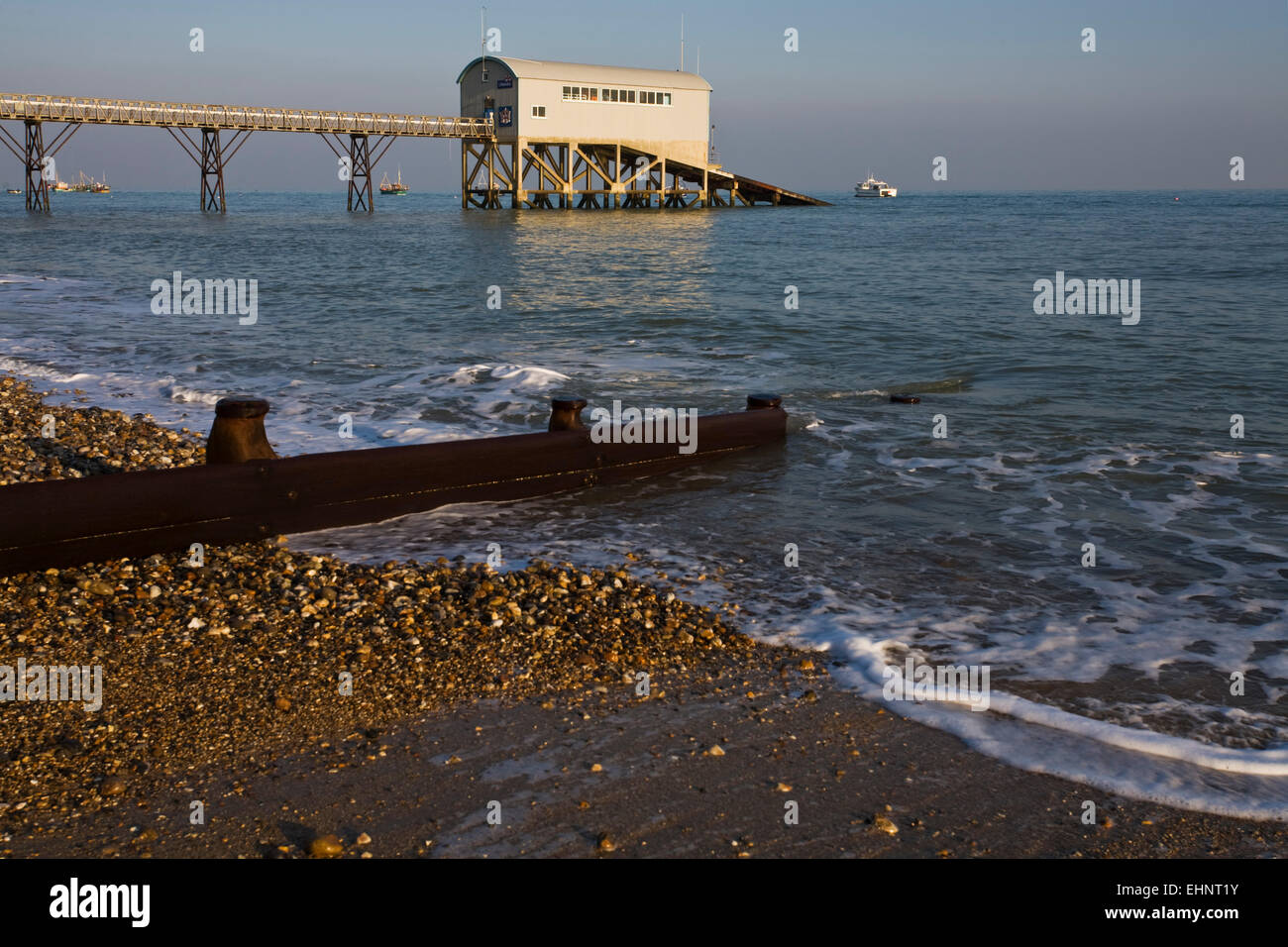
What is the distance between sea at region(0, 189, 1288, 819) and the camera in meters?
5.12

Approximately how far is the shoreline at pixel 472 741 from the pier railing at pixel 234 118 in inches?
2142

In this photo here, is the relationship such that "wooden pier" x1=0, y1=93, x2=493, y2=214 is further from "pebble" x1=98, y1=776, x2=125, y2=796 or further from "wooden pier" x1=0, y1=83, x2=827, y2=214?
"pebble" x1=98, y1=776, x2=125, y2=796

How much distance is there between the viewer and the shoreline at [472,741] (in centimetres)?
364

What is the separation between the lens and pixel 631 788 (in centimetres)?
392

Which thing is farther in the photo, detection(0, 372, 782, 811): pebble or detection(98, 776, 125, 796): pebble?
detection(0, 372, 782, 811): pebble

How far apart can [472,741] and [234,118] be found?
195 ft

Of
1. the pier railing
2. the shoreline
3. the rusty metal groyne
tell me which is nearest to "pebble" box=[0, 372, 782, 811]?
the shoreline

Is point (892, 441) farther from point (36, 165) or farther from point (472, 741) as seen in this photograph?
point (36, 165)

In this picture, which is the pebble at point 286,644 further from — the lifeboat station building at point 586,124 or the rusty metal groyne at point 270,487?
the lifeboat station building at point 586,124

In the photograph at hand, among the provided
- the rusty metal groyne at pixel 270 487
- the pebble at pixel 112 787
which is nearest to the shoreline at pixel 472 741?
the pebble at pixel 112 787

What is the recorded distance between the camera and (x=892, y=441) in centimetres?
1066

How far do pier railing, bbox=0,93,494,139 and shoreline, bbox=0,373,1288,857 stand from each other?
54409 mm
